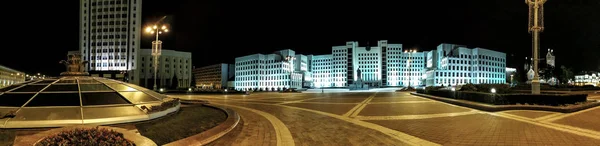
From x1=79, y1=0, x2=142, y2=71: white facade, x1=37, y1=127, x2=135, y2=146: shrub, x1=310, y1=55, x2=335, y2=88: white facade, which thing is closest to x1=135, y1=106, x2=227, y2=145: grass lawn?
x1=37, y1=127, x2=135, y2=146: shrub

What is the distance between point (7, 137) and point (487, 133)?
42.6ft

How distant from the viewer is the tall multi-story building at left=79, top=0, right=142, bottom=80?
339ft

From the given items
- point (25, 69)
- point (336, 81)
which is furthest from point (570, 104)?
point (336, 81)

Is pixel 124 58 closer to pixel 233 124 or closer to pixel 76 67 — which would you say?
pixel 76 67

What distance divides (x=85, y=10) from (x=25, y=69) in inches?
1013

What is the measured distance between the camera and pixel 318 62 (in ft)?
553

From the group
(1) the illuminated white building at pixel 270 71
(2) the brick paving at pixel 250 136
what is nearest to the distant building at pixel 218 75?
(1) the illuminated white building at pixel 270 71

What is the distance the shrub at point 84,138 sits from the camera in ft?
16.8

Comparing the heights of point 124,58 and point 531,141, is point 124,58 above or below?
above

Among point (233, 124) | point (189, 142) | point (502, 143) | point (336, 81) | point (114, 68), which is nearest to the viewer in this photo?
point (189, 142)

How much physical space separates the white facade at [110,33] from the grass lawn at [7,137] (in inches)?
4230

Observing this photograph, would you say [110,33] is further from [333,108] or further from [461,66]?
[461,66]

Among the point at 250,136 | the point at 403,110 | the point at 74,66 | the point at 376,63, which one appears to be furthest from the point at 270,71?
the point at 250,136

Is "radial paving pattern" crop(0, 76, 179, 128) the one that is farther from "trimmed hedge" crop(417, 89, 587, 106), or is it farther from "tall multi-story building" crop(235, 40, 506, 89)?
"tall multi-story building" crop(235, 40, 506, 89)
